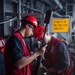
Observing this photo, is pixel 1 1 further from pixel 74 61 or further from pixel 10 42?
pixel 10 42

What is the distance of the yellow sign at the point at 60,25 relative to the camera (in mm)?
3531

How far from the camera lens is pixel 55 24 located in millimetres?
3531

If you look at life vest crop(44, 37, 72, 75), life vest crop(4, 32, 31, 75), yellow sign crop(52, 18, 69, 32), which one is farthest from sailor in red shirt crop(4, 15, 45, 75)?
yellow sign crop(52, 18, 69, 32)

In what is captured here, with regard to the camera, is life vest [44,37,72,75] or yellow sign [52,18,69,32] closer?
life vest [44,37,72,75]

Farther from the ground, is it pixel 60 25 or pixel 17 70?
pixel 60 25

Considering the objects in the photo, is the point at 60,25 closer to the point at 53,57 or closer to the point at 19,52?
the point at 53,57

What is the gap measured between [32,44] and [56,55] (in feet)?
4.49

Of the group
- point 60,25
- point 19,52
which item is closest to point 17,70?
point 19,52

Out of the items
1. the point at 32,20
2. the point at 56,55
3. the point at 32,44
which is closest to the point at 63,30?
the point at 32,44

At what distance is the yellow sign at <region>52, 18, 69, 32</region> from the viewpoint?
3.53 metres

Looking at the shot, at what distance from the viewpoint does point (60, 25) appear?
11.7 feet

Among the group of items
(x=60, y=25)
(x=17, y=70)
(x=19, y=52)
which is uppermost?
(x=60, y=25)

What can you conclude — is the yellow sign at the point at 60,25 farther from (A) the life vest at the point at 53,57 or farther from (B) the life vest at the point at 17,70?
(B) the life vest at the point at 17,70

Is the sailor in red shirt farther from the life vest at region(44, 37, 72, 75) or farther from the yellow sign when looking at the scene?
the yellow sign
